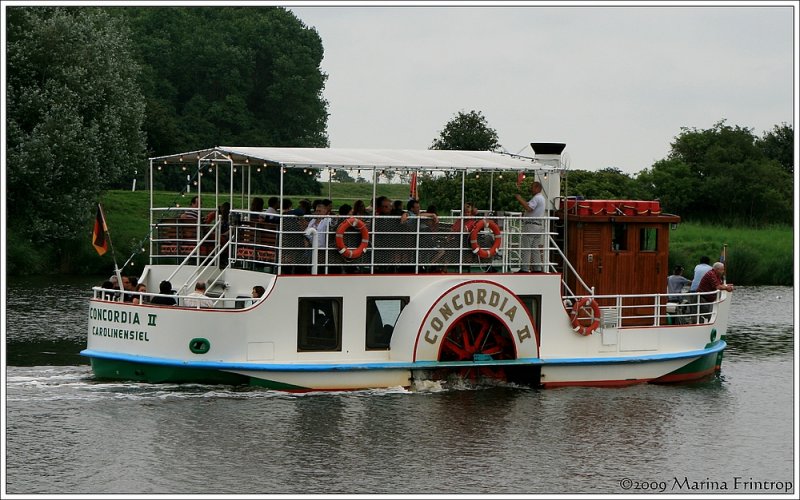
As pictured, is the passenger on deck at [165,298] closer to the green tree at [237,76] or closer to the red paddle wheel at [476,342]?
the red paddle wheel at [476,342]

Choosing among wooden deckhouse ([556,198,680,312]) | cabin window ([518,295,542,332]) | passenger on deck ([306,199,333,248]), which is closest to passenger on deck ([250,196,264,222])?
passenger on deck ([306,199,333,248])

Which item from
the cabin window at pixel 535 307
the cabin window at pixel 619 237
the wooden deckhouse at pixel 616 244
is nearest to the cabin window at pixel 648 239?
the wooden deckhouse at pixel 616 244

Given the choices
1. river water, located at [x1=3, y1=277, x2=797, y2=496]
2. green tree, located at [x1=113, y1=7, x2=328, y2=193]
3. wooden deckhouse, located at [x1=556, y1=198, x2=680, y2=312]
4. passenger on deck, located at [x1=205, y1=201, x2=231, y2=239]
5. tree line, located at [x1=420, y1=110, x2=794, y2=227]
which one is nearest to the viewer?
river water, located at [x1=3, y1=277, x2=797, y2=496]

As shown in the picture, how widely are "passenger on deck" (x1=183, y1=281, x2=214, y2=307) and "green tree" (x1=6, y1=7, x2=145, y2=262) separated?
60.1ft

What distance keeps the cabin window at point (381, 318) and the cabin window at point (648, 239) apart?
192 inches

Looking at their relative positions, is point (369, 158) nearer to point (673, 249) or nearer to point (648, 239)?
point (648, 239)

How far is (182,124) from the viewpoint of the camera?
66.8m

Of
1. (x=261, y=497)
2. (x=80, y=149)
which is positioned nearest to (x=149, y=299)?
(x=261, y=497)

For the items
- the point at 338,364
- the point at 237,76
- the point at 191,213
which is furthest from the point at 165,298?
the point at 237,76

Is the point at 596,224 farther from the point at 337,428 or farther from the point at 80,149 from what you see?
the point at 80,149

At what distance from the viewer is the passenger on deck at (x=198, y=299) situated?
21688 millimetres

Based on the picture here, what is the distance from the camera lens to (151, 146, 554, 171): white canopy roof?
21875mm

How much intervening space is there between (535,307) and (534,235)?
1318 millimetres

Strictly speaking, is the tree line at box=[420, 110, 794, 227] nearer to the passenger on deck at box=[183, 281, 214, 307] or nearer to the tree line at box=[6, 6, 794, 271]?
the tree line at box=[6, 6, 794, 271]
